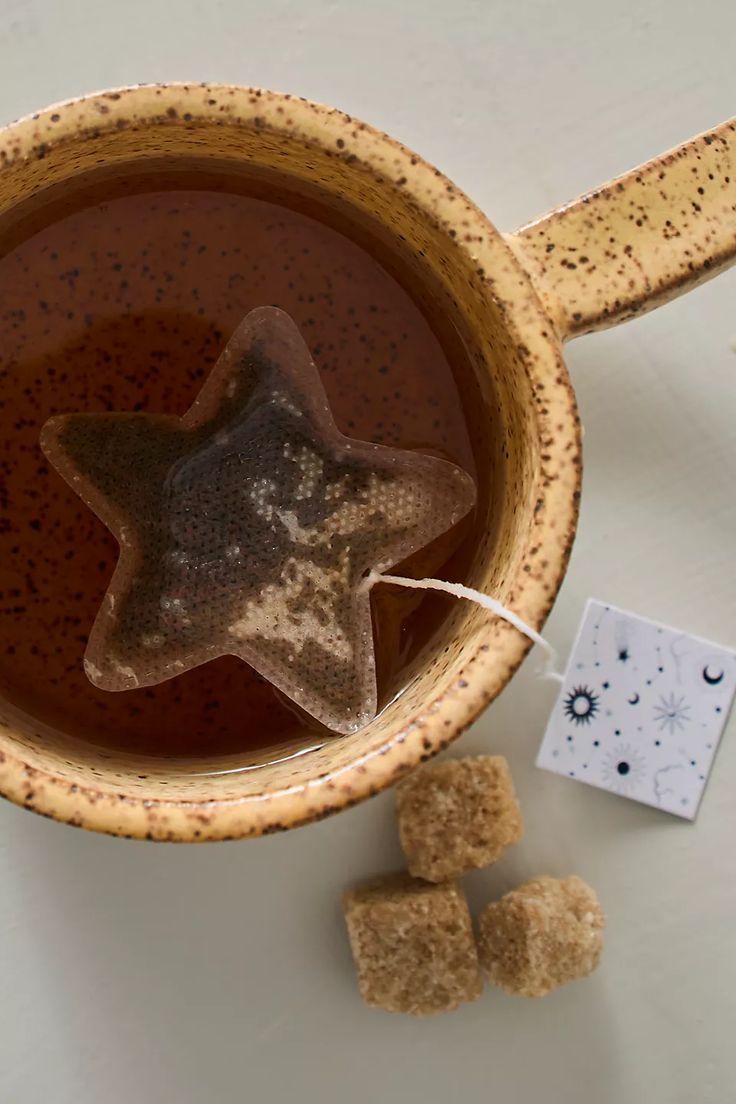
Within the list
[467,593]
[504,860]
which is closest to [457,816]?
[504,860]

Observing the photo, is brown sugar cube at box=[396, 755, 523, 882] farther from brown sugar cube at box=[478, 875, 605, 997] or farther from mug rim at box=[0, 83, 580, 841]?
mug rim at box=[0, 83, 580, 841]

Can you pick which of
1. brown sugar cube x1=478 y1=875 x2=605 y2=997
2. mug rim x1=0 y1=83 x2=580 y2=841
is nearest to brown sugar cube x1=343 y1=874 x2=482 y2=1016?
brown sugar cube x1=478 y1=875 x2=605 y2=997

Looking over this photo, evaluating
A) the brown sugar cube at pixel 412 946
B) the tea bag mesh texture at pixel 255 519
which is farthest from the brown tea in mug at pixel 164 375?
the brown sugar cube at pixel 412 946

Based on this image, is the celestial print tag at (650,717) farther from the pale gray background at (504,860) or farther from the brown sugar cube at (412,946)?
the brown sugar cube at (412,946)

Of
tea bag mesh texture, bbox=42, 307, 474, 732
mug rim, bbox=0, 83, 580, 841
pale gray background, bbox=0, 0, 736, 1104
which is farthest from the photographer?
pale gray background, bbox=0, 0, 736, 1104

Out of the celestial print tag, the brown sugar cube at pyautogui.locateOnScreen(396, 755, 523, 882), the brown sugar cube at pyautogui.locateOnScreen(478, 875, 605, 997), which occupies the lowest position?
the brown sugar cube at pyautogui.locateOnScreen(478, 875, 605, 997)

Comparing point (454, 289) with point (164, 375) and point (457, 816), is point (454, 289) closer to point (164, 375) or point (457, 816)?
point (164, 375)
